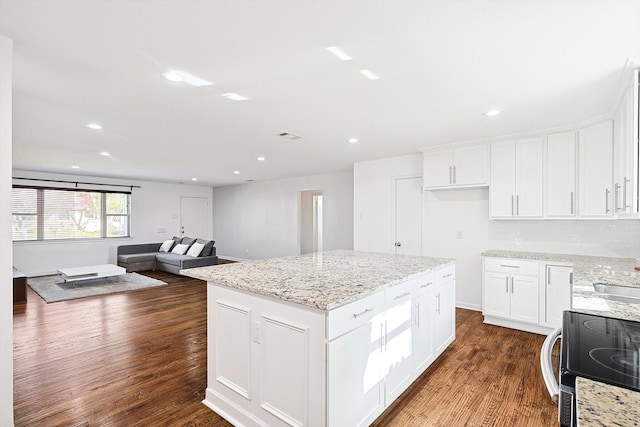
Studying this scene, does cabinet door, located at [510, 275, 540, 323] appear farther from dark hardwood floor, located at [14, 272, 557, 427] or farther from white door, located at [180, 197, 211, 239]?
white door, located at [180, 197, 211, 239]

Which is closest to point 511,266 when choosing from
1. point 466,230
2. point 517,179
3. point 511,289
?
point 511,289

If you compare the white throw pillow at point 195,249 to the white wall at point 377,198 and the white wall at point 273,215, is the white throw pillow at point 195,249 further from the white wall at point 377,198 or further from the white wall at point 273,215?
the white wall at point 377,198

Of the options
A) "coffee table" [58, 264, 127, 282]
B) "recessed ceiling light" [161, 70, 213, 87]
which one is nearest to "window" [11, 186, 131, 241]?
"coffee table" [58, 264, 127, 282]

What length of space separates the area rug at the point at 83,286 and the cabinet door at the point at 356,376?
5.32 m

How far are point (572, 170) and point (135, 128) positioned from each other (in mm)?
5128

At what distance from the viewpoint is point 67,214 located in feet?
24.1

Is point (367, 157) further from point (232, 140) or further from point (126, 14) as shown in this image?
point (126, 14)

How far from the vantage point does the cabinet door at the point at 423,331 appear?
2.46m

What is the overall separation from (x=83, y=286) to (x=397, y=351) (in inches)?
247

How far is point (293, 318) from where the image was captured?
1.74m

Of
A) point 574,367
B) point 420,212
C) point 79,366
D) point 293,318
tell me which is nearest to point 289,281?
point 293,318

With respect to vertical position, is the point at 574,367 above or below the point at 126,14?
below

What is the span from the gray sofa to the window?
713 mm

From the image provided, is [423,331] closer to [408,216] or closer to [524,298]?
[524,298]
